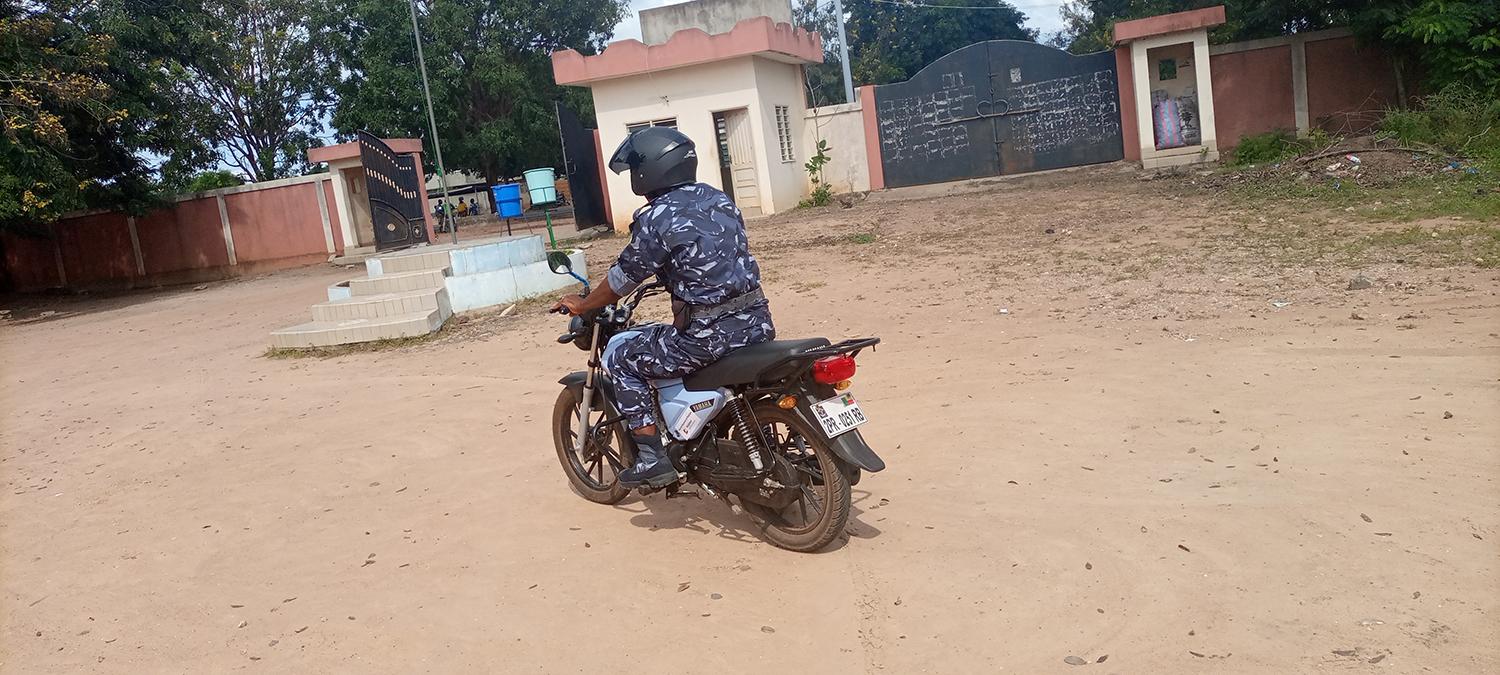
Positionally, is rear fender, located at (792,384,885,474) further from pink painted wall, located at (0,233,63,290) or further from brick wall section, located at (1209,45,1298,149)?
pink painted wall, located at (0,233,63,290)

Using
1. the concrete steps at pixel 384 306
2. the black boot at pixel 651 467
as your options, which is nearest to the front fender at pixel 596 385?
the black boot at pixel 651 467

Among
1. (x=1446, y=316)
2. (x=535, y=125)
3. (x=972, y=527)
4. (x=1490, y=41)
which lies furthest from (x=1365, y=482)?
(x=535, y=125)

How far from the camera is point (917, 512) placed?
4.34 meters

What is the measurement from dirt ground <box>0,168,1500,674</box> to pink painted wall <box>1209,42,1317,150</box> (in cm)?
1175

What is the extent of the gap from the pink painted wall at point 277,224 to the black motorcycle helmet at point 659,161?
60.8 feet

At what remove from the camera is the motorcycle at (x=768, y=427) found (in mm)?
3787

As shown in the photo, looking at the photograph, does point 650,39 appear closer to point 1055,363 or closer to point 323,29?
point 323,29

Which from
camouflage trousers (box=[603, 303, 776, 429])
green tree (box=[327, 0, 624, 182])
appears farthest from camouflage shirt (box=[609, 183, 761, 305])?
green tree (box=[327, 0, 624, 182])

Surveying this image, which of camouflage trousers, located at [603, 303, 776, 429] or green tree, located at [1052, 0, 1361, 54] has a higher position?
green tree, located at [1052, 0, 1361, 54]

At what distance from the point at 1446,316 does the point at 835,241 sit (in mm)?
8003

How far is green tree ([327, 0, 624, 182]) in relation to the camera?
27.7 m

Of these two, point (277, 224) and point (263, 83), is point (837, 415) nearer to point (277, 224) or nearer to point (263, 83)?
point (277, 224)

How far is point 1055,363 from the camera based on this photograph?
6.47 m

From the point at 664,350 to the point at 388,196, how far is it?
10.7m
